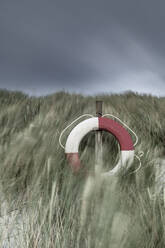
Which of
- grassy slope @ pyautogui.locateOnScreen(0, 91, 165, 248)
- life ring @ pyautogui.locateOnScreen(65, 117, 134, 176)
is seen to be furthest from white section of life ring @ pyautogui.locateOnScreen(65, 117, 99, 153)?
grassy slope @ pyautogui.locateOnScreen(0, 91, 165, 248)

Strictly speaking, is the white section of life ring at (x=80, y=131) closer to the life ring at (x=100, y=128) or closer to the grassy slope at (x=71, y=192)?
the life ring at (x=100, y=128)

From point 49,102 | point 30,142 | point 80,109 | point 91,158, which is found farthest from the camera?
point 49,102

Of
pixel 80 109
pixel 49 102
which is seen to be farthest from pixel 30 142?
pixel 49 102

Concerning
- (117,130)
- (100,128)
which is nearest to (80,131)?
(100,128)

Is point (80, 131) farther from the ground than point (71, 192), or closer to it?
farther from the ground

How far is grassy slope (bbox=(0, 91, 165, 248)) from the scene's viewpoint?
1.13 meters

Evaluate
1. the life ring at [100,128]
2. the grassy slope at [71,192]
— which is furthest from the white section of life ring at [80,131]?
the grassy slope at [71,192]

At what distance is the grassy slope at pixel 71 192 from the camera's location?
3.70ft

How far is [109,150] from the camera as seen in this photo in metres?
3.48

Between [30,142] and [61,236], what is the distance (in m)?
1.17

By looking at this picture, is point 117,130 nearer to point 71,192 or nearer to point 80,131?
point 80,131

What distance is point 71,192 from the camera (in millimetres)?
1665

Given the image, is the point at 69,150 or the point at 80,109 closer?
the point at 69,150

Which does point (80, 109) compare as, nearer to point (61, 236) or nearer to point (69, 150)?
point (69, 150)
